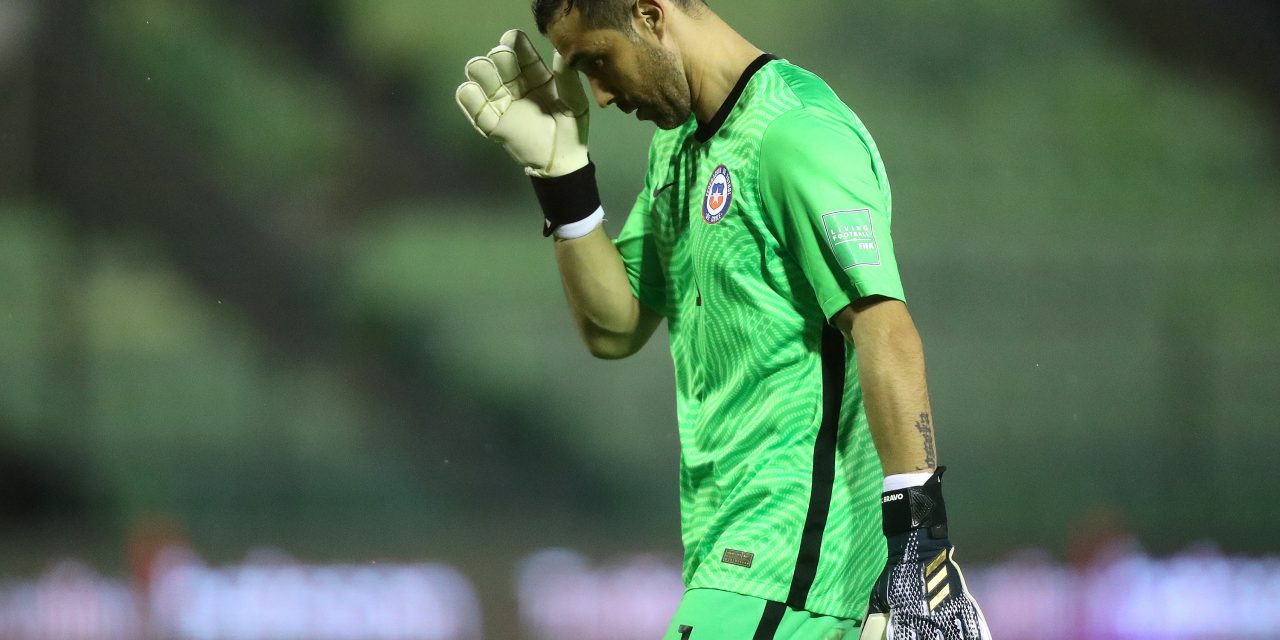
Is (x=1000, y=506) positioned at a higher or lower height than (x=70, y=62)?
lower

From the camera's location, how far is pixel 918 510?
1598 millimetres

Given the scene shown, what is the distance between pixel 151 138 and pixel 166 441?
106 centimetres

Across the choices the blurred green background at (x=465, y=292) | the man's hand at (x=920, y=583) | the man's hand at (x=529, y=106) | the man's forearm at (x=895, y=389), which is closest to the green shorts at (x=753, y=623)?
the man's hand at (x=920, y=583)

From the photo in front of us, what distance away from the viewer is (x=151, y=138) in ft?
15.7

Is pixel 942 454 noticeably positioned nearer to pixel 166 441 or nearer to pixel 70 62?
pixel 166 441

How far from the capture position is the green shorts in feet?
5.65

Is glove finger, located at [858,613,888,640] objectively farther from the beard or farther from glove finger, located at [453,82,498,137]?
glove finger, located at [453,82,498,137]

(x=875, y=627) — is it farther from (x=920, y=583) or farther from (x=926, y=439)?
(x=926, y=439)

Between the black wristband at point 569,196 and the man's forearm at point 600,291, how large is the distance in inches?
1.4

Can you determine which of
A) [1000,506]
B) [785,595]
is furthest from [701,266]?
[1000,506]

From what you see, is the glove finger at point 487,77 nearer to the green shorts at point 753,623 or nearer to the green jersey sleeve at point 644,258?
the green jersey sleeve at point 644,258

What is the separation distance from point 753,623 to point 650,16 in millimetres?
847

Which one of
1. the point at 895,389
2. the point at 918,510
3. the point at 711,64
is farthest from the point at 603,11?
the point at 918,510

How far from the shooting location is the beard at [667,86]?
1.92m
